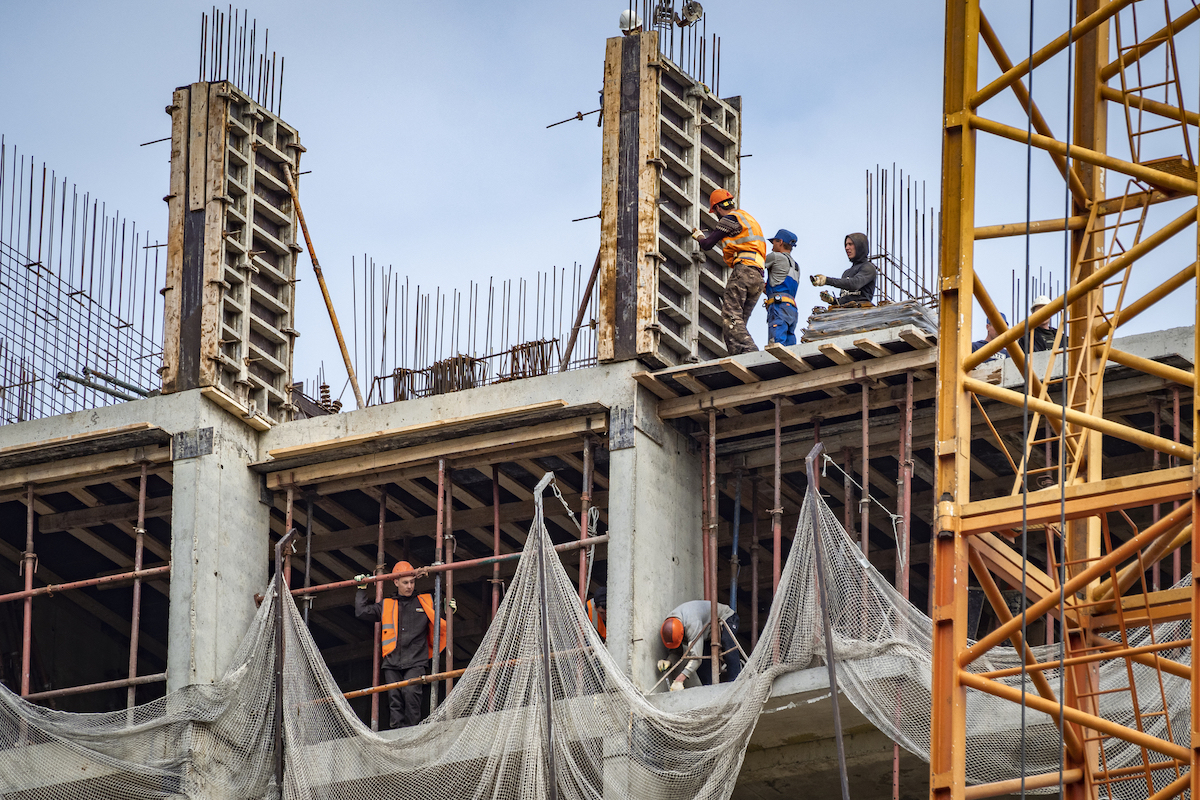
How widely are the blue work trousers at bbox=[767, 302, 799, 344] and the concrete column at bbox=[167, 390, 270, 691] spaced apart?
21.4 feet

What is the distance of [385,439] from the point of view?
24328mm

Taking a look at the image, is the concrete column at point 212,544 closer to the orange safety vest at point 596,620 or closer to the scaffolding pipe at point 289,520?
the scaffolding pipe at point 289,520

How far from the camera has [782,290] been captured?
23.6 m

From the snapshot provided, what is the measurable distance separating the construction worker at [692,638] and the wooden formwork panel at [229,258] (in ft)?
20.6

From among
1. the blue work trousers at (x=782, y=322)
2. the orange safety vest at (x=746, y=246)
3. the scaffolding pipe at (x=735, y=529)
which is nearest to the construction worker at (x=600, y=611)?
the scaffolding pipe at (x=735, y=529)

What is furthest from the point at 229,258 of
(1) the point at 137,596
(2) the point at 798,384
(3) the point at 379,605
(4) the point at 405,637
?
(2) the point at 798,384

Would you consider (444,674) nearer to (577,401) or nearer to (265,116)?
(577,401)

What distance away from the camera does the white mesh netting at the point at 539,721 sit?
18.5 meters

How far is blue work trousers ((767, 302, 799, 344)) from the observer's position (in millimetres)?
23469

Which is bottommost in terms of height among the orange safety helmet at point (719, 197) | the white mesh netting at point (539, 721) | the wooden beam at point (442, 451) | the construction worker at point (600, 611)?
the white mesh netting at point (539, 721)

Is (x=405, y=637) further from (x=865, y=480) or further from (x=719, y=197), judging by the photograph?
(x=719, y=197)

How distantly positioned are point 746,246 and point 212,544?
7076 mm

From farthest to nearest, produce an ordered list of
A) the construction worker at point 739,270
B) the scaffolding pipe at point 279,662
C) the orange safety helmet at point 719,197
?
Result: the orange safety helmet at point 719,197, the construction worker at point 739,270, the scaffolding pipe at point 279,662

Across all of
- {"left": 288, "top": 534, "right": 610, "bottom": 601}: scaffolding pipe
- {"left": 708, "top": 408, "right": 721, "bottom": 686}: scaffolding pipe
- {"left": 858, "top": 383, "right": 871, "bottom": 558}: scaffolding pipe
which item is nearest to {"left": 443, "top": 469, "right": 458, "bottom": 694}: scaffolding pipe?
{"left": 288, "top": 534, "right": 610, "bottom": 601}: scaffolding pipe
